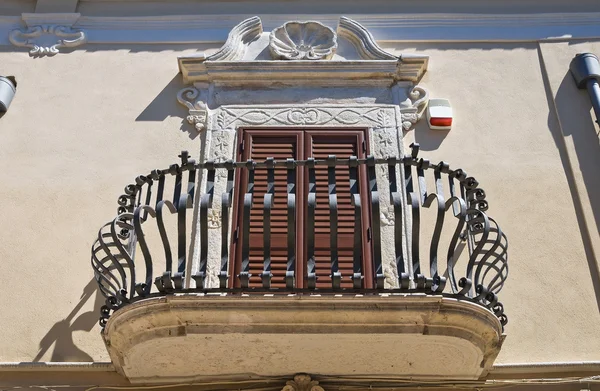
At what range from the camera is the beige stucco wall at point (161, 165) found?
6.71 meters

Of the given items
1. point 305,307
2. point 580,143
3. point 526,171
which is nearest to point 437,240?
point 305,307

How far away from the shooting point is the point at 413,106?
26.3 ft

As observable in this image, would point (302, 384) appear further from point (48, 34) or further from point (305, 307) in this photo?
point (48, 34)

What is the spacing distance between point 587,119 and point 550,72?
625 millimetres

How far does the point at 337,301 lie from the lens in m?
5.85

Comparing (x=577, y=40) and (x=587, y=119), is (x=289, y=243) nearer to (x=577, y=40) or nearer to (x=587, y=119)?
(x=587, y=119)

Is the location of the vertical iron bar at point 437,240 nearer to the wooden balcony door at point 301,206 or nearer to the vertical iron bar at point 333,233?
the vertical iron bar at point 333,233

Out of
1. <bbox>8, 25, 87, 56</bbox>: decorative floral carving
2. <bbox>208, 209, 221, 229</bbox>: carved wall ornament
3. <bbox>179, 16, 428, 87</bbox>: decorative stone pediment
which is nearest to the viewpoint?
<bbox>208, 209, 221, 229</bbox>: carved wall ornament

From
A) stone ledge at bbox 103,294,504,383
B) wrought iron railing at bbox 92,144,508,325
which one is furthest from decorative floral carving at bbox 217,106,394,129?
stone ledge at bbox 103,294,504,383

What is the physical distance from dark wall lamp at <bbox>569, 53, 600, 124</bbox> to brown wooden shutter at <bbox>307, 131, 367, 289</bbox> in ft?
6.64

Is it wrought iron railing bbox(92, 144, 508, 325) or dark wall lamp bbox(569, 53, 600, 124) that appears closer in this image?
wrought iron railing bbox(92, 144, 508, 325)

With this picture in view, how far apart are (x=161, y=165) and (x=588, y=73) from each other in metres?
3.69

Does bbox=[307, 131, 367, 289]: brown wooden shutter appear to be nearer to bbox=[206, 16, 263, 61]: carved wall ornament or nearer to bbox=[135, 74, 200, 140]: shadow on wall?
bbox=[135, 74, 200, 140]: shadow on wall

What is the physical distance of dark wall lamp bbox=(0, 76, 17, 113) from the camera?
809 centimetres
